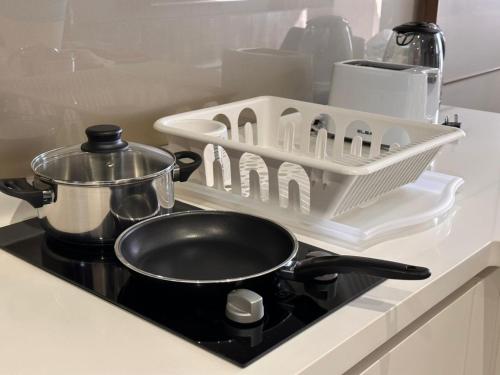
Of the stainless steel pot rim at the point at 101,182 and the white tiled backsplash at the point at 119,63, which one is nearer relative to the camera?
the stainless steel pot rim at the point at 101,182

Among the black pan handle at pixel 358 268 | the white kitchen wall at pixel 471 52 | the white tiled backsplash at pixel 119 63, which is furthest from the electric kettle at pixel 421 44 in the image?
the black pan handle at pixel 358 268

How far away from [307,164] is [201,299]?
0.93 ft

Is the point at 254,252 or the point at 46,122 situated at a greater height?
the point at 46,122

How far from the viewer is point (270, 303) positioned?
762 mm

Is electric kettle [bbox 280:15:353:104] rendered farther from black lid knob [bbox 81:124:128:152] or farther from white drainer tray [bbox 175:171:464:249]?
black lid knob [bbox 81:124:128:152]

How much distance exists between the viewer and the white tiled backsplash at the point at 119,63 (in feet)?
3.57

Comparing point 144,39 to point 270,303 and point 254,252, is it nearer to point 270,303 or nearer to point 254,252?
point 254,252

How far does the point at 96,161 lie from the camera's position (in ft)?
3.17

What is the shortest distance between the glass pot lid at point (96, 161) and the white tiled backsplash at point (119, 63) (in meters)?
0.19

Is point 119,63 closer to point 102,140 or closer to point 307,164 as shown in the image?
point 102,140

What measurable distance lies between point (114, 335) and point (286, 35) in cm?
111

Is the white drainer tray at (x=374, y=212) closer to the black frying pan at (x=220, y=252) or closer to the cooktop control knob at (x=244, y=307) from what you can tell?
the black frying pan at (x=220, y=252)

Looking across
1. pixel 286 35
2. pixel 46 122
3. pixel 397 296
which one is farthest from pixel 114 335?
pixel 286 35

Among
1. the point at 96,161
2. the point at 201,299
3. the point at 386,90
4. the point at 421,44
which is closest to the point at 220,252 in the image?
the point at 201,299
